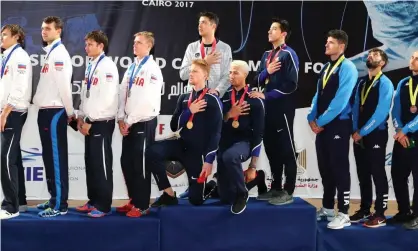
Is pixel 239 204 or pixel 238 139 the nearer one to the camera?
pixel 239 204

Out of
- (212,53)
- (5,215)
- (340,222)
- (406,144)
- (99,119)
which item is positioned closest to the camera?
(5,215)

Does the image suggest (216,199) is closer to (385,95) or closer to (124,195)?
(385,95)

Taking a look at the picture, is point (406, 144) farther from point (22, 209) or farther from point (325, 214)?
point (22, 209)

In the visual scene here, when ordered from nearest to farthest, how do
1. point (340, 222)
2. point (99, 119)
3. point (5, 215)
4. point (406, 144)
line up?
point (5, 215) → point (99, 119) → point (340, 222) → point (406, 144)

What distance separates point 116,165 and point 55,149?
2.18 metres

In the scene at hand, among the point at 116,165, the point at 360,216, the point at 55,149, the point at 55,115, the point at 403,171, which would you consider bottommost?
the point at 360,216

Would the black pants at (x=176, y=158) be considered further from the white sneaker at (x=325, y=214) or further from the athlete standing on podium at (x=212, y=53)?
the white sneaker at (x=325, y=214)

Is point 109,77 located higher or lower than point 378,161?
higher

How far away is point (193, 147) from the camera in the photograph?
398 cm

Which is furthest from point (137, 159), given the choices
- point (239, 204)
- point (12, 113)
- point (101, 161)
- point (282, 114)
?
point (282, 114)

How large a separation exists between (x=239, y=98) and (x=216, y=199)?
2.79ft

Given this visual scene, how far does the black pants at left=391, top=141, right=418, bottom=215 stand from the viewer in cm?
412

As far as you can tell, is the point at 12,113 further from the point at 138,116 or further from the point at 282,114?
the point at 282,114

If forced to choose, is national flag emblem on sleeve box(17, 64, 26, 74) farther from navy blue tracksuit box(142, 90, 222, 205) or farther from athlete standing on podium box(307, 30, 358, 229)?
athlete standing on podium box(307, 30, 358, 229)
